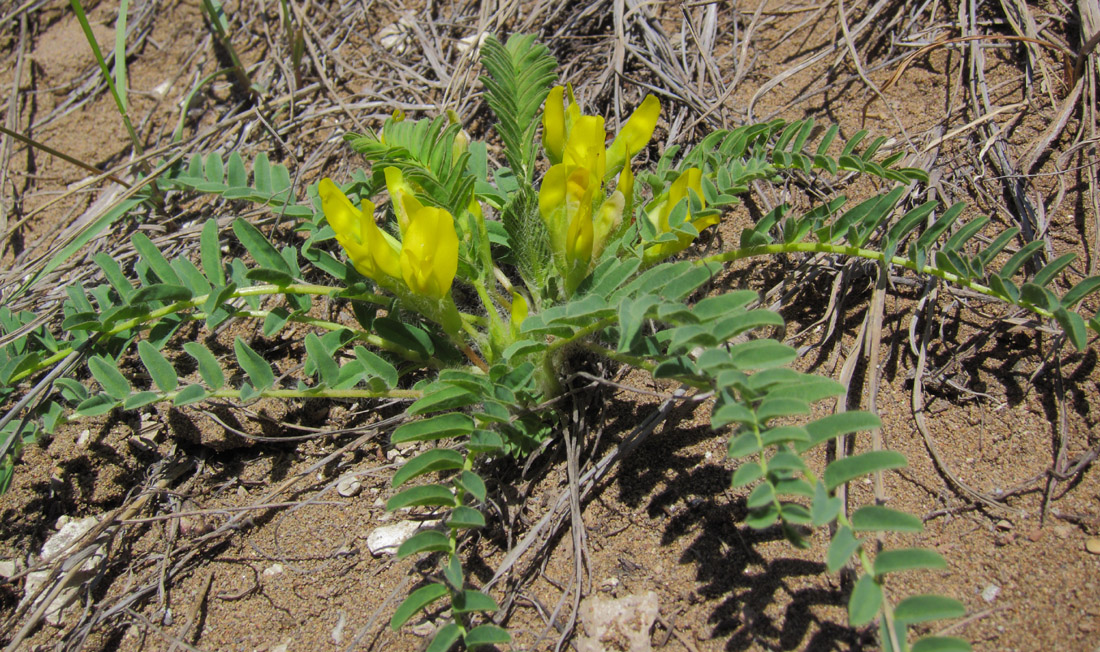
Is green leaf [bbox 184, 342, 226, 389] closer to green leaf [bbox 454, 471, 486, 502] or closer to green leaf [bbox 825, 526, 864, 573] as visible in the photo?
green leaf [bbox 454, 471, 486, 502]

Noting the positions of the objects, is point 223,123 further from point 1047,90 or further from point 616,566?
point 1047,90

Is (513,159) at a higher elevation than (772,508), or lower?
higher

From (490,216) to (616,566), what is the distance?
124 cm

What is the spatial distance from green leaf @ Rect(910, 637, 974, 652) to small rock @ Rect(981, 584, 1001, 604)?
1.44ft

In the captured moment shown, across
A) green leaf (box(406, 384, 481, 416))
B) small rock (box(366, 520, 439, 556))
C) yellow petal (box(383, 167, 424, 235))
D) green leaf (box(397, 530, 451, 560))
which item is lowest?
small rock (box(366, 520, 439, 556))

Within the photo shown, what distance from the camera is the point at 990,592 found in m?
1.53

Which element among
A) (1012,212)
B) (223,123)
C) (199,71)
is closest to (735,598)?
(1012,212)

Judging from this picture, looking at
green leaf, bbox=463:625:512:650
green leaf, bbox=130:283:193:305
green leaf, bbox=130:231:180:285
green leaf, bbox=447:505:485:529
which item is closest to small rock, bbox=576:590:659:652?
green leaf, bbox=463:625:512:650

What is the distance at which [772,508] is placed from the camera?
1292mm

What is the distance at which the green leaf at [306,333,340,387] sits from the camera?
168 centimetres

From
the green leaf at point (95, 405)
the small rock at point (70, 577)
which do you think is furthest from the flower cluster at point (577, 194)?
the small rock at point (70, 577)

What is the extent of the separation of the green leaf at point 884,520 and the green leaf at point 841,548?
4cm

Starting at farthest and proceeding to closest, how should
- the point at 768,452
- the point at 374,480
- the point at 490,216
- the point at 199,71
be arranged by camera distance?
the point at 199,71 → the point at 490,216 → the point at 374,480 → the point at 768,452

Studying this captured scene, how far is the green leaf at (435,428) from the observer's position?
1.50 meters
